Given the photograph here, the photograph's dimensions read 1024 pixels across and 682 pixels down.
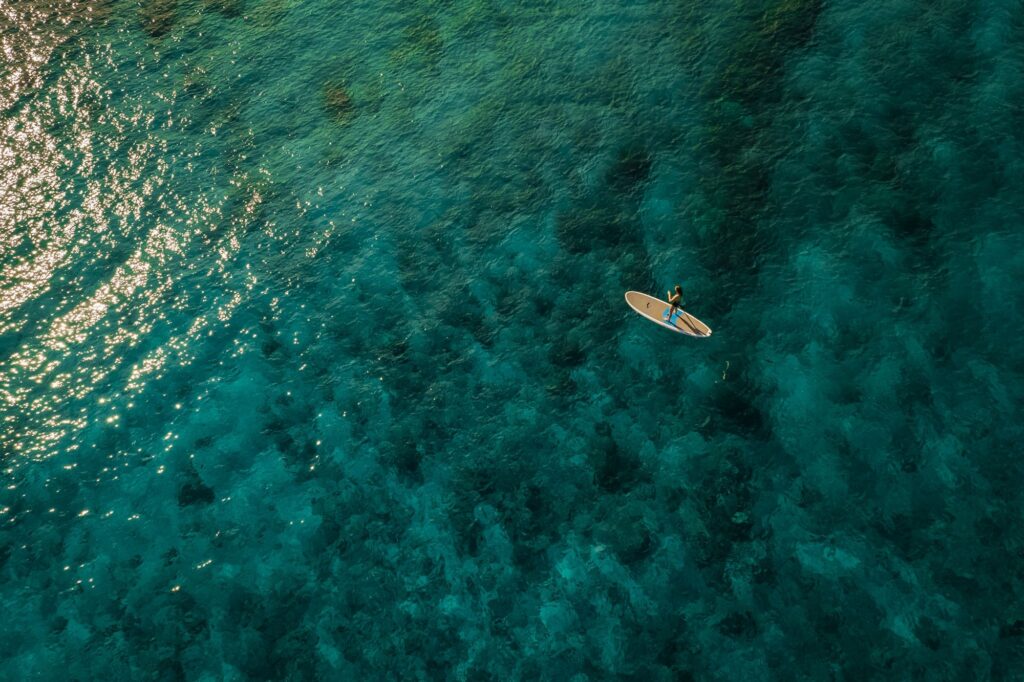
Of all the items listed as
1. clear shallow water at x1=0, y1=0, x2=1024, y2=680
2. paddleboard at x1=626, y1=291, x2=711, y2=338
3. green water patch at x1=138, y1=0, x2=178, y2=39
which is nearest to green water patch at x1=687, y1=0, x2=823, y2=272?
clear shallow water at x1=0, y1=0, x2=1024, y2=680

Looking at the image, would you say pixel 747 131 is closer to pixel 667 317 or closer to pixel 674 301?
pixel 674 301

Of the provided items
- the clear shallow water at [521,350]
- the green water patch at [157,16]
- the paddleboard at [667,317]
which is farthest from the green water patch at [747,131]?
the green water patch at [157,16]

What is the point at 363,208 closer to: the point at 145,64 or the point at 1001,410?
the point at 145,64

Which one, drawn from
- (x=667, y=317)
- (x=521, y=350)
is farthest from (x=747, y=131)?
(x=521, y=350)

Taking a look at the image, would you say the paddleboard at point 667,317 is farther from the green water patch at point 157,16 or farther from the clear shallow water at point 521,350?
the green water patch at point 157,16

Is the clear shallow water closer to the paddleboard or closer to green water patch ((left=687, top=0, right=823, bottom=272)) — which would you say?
green water patch ((left=687, top=0, right=823, bottom=272))

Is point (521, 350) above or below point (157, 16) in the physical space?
below
